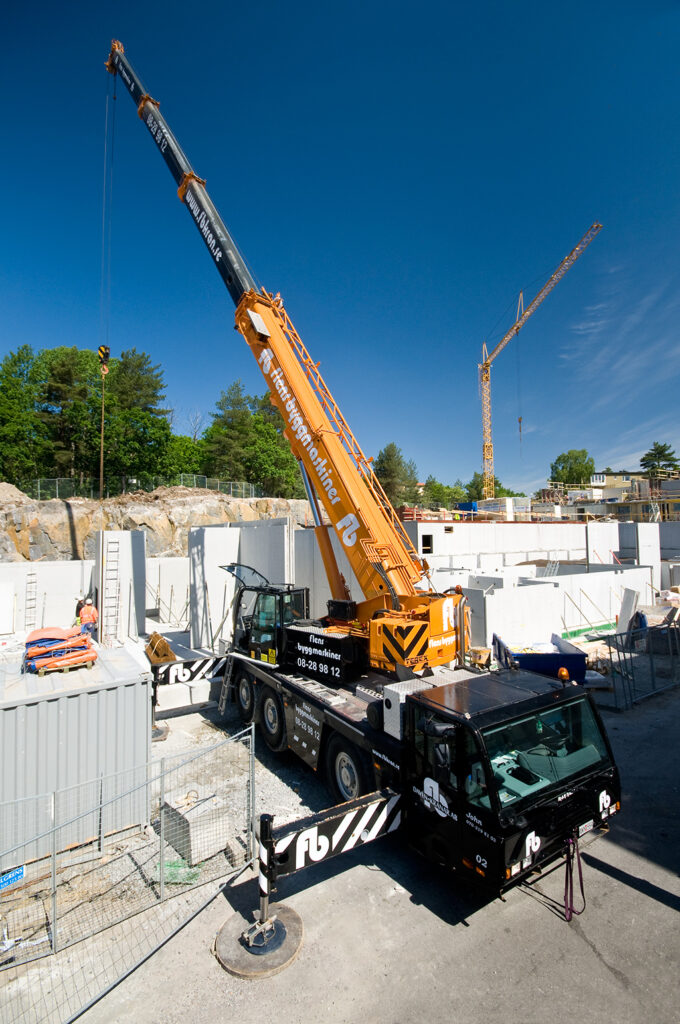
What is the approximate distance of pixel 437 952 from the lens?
4.45m

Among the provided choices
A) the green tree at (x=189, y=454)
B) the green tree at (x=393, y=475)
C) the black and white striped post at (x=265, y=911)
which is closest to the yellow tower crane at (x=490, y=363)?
the green tree at (x=393, y=475)

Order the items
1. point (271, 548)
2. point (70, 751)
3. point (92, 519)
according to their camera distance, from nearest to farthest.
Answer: point (70, 751), point (271, 548), point (92, 519)

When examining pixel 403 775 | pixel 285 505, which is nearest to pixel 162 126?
pixel 403 775

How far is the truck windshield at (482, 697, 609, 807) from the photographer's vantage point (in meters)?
4.76

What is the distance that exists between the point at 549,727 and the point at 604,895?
1776 millimetres

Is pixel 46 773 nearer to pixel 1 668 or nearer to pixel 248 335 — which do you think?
pixel 1 668

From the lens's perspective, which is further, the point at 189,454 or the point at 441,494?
the point at 441,494

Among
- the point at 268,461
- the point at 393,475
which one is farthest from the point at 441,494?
the point at 268,461

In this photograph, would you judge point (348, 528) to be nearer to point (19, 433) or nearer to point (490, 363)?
point (19, 433)

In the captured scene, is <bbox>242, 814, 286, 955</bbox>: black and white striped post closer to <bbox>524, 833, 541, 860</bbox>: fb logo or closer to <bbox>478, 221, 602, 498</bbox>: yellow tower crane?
<bbox>524, 833, 541, 860</bbox>: fb logo

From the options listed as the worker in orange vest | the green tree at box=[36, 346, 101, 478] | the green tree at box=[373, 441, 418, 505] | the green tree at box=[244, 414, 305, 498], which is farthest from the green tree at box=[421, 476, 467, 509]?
the worker in orange vest

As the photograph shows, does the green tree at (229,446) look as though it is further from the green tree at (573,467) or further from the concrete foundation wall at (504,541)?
the green tree at (573,467)

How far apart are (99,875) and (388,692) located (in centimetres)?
381

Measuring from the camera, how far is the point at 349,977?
421 centimetres
